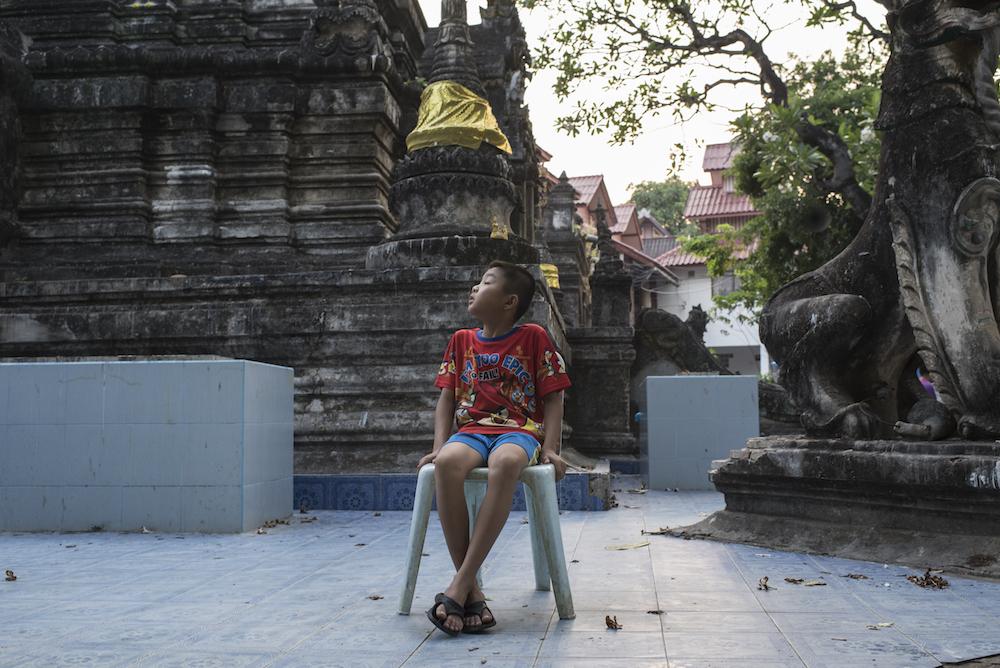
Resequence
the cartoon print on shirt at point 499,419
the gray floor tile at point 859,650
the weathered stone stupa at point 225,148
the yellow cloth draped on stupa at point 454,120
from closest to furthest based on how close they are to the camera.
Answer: the gray floor tile at point 859,650 → the cartoon print on shirt at point 499,419 → the yellow cloth draped on stupa at point 454,120 → the weathered stone stupa at point 225,148

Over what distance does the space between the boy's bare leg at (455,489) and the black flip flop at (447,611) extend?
11.9 inches

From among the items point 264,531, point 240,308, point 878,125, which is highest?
point 878,125

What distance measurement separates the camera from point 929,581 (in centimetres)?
419

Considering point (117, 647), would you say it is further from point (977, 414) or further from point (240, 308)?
point (240, 308)

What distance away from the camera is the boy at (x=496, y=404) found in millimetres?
3584

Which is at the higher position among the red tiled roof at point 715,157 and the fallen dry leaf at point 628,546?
the red tiled roof at point 715,157

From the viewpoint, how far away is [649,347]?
44.4 feet

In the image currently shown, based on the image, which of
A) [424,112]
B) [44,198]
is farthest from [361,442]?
[44,198]

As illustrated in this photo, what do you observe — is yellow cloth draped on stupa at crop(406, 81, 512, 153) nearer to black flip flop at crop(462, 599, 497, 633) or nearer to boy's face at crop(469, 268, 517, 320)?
boy's face at crop(469, 268, 517, 320)

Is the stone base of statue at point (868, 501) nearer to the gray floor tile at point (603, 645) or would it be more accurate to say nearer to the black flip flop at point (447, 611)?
the gray floor tile at point (603, 645)

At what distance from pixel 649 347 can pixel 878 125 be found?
806 centimetres

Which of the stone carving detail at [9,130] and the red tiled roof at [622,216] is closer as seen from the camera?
the stone carving detail at [9,130]

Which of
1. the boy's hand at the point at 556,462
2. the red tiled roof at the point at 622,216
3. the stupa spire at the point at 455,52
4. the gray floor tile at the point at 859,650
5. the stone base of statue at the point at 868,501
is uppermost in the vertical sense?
the red tiled roof at the point at 622,216

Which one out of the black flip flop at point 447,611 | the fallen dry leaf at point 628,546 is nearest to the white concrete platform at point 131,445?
the fallen dry leaf at point 628,546
